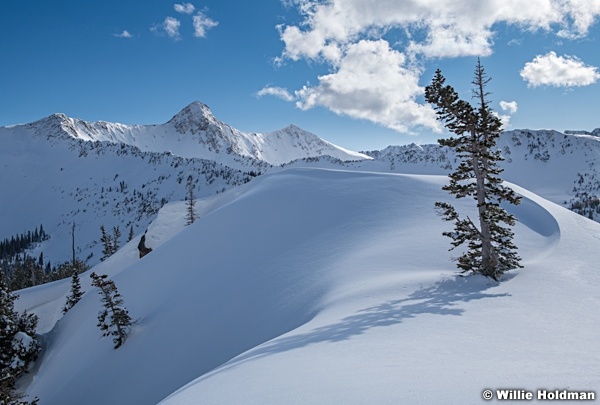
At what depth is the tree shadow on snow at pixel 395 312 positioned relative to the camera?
314 inches

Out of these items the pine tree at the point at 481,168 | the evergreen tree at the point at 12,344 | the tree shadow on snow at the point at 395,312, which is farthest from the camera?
the evergreen tree at the point at 12,344

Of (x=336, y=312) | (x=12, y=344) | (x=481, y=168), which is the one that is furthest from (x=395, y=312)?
(x=12, y=344)

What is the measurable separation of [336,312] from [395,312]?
6.61ft

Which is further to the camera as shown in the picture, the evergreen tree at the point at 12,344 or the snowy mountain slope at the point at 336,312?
the evergreen tree at the point at 12,344

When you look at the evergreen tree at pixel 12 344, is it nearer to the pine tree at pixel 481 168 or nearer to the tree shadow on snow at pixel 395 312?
the tree shadow on snow at pixel 395 312

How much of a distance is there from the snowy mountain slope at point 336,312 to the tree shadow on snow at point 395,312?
0.07 m

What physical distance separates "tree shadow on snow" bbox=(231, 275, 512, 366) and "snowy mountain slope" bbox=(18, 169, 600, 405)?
0.07 metres

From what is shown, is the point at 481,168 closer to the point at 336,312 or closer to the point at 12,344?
the point at 336,312

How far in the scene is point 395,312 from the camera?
9.38 m

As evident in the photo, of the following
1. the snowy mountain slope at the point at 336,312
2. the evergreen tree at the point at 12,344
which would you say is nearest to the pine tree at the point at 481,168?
the snowy mountain slope at the point at 336,312

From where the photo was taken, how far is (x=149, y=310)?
894 inches

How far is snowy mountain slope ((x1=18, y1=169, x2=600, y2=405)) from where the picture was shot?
508cm

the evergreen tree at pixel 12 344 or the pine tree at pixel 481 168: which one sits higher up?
the pine tree at pixel 481 168

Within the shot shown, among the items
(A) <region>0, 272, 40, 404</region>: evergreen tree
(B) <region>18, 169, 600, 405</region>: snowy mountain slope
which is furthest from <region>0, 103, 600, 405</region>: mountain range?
(A) <region>0, 272, 40, 404</region>: evergreen tree
